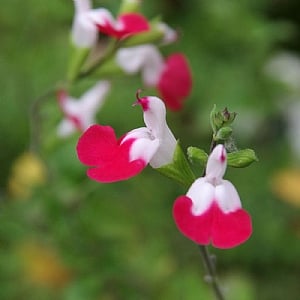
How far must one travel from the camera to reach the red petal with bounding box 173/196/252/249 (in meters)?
0.86

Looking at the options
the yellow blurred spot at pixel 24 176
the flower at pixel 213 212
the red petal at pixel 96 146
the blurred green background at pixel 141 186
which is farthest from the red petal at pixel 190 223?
the yellow blurred spot at pixel 24 176

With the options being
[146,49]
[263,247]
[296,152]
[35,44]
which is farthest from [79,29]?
[296,152]

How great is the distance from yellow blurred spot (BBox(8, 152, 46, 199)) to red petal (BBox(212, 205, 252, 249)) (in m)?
0.71

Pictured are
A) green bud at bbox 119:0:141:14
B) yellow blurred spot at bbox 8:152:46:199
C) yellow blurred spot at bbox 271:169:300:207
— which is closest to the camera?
green bud at bbox 119:0:141:14

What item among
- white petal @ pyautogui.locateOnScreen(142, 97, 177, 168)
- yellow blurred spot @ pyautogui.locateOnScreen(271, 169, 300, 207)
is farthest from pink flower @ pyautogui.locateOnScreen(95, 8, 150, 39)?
yellow blurred spot @ pyautogui.locateOnScreen(271, 169, 300, 207)

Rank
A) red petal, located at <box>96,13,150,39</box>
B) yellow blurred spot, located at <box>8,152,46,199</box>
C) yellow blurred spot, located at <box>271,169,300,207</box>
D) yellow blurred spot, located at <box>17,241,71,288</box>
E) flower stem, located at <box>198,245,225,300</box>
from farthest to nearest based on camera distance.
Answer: yellow blurred spot, located at <box>271,169,300,207</box> → yellow blurred spot, located at <box>17,241,71,288</box> → yellow blurred spot, located at <box>8,152,46,199</box> → red petal, located at <box>96,13,150,39</box> → flower stem, located at <box>198,245,225,300</box>

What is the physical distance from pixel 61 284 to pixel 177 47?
0.73 metres

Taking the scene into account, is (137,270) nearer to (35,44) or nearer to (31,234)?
(31,234)

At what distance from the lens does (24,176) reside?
185 centimetres

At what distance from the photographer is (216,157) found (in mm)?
895

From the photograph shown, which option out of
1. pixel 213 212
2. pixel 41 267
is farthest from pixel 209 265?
pixel 41 267

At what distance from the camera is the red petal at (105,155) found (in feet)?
2.93

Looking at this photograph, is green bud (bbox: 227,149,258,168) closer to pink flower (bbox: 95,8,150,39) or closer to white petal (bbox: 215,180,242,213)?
white petal (bbox: 215,180,242,213)

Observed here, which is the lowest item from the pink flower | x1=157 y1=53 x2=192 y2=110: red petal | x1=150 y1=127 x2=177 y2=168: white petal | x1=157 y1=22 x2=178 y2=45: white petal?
x1=157 y1=53 x2=192 y2=110: red petal
